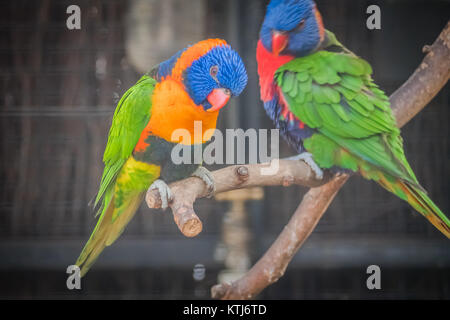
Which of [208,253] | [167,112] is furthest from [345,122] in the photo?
[208,253]

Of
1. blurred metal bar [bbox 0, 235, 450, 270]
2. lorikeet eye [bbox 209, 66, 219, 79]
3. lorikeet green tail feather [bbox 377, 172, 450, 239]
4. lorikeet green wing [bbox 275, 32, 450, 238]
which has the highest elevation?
lorikeet eye [bbox 209, 66, 219, 79]

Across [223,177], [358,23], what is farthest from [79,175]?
[358,23]

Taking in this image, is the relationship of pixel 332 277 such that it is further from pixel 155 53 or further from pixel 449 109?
pixel 155 53

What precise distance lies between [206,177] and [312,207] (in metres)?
0.49

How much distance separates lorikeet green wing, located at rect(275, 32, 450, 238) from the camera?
5.65 ft

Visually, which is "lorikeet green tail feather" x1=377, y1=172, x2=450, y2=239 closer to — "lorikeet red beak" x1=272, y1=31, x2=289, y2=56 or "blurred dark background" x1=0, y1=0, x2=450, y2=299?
"blurred dark background" x1=0, y1=0, x2=450, y2=299

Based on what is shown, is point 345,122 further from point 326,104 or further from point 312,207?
point 312,207

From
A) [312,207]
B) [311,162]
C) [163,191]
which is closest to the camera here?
[163,191]

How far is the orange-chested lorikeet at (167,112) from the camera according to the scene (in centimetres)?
166

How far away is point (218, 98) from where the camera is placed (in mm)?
1680

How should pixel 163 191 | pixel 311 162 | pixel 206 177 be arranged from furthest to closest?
pixel 311 162, pixel 206 177, pixel 163 191

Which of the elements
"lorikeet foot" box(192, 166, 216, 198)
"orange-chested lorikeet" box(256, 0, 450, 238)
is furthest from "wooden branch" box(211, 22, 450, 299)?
"lorikeet foot" box(192, 166, 216, 198)

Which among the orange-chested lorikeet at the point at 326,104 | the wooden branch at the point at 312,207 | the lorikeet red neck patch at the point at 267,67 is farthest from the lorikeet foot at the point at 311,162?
the lorikeet red neck patch at the point at 267,67

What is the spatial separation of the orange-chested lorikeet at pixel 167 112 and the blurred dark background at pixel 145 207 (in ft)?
0.59
